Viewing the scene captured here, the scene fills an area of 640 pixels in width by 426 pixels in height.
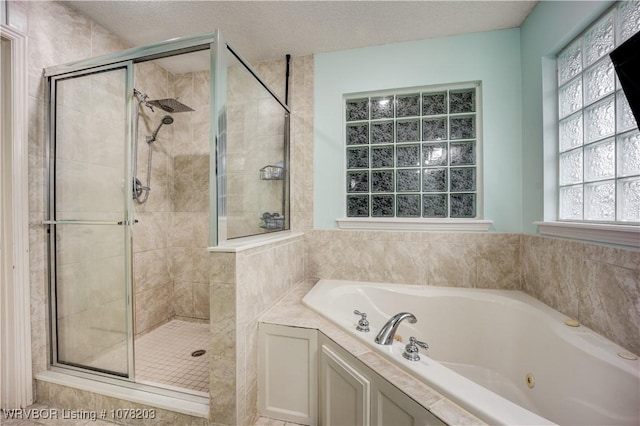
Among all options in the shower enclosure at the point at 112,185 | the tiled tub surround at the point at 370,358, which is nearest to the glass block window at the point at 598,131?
the tiled tub surround at the point at 370,358

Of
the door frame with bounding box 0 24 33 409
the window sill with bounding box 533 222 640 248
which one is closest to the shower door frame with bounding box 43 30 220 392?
the door frame with bounding box 0 24 33 409

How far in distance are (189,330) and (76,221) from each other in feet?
4.24

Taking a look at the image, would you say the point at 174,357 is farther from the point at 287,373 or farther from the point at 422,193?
the point at 422,193

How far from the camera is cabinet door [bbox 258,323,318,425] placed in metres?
1.35

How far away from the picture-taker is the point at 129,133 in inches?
61.1

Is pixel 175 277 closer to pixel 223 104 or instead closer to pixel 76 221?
pixel 76 221

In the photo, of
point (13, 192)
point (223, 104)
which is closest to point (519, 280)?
point (223, 104)

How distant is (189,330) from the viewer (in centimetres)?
237

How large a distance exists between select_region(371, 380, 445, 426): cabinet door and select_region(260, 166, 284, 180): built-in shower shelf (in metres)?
1.45

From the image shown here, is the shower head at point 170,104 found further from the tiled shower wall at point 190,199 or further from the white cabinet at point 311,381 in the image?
the white cabinet at point 311,381

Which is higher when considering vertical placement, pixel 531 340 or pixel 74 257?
pixel 74 257

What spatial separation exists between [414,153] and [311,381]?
1748mm

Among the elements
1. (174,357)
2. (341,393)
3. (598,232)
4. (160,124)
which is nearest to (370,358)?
(341,393)

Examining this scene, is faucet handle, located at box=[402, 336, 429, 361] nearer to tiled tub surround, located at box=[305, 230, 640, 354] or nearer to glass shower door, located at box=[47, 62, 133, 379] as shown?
tiled tub surround, located at box=[305, 230, 640, 354]
